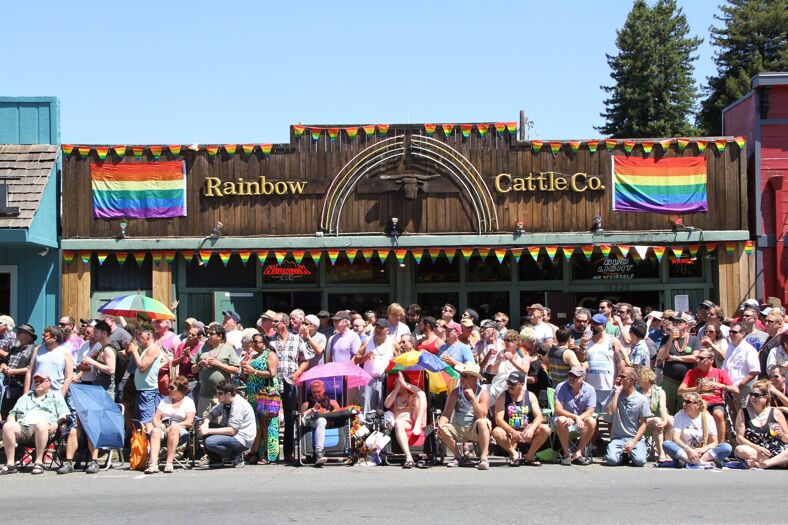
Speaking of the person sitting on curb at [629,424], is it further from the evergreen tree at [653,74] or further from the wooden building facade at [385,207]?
the evergreen tree at [653,74]

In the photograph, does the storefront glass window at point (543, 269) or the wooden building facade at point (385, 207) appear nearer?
the wooden building facade at point (385, 207)

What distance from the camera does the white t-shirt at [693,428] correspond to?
1125 centimetres

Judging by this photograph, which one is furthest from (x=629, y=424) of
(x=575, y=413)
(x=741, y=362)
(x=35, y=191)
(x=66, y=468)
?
(x=35, y=191)

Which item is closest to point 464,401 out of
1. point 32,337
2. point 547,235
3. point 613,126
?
point 32,337

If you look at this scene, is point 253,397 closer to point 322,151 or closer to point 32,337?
point 32,337

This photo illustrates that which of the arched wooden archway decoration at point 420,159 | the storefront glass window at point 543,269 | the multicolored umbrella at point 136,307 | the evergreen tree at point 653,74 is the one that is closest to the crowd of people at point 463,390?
the multicolored umbrella at point 136,307

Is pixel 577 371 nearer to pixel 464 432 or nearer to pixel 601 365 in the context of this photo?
pixel 601 365

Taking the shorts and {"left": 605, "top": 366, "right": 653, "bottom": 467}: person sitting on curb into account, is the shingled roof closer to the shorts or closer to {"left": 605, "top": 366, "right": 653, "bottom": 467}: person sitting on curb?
the shorts

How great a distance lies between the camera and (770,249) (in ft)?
60.4

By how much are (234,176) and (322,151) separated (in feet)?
5.81

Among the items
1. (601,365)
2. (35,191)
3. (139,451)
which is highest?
(35,191)

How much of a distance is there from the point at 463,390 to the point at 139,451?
3.93 metres

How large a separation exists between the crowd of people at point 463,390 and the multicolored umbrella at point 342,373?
20 cm

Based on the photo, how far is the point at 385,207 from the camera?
18.4 metres
